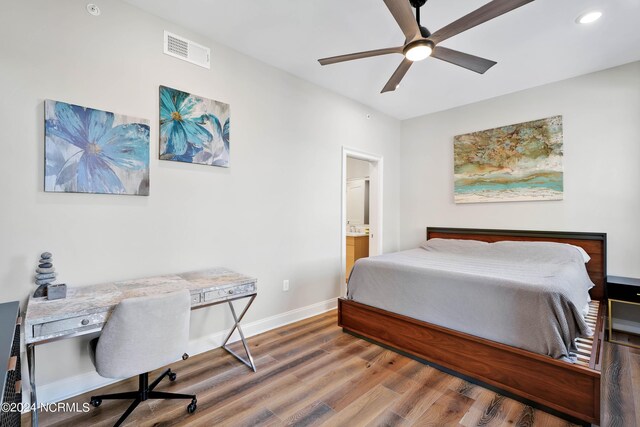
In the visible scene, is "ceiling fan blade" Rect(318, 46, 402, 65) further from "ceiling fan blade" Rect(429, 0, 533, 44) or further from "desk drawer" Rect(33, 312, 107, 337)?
"desk drawer" Rect(33, 312, 107, 337)

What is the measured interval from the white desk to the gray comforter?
4.17ft

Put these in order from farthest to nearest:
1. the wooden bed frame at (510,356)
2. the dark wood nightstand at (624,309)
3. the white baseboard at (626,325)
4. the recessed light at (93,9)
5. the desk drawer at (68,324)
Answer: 1. the white baseboard at (626,325)
2. the dark wood nightstand at (624,309)
3. the recessed light at (93,9)
4. the wooden bed frame at (510,356)
5. the desk drawer at (68,324)

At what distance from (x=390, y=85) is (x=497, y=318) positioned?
6.81 feet

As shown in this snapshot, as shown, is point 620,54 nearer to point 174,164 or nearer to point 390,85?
point 390,85

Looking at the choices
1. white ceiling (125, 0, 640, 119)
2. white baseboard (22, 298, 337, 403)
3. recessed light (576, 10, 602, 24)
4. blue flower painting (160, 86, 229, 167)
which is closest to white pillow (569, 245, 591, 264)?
white ceiling (125, 0, 640, 119)

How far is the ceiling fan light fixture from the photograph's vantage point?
6.57ft

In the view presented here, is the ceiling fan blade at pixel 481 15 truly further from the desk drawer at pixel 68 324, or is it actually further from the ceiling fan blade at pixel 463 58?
the desk drawer at pixel 68 324

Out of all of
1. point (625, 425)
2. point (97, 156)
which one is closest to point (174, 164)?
point (97, 156)

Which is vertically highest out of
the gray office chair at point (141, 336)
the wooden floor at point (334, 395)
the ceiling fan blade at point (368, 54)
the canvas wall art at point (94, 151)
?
the ceiling fan blade at point (368, 54)

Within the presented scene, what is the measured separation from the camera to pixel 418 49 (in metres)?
2.05

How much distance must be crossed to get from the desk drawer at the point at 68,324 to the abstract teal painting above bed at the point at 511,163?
168 inches

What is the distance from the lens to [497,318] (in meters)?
2.18

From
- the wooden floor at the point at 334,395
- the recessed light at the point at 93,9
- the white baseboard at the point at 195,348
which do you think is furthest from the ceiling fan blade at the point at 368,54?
the white baseboard at the point at 195,348

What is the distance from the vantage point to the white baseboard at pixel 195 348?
1970 mm
